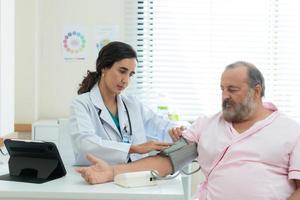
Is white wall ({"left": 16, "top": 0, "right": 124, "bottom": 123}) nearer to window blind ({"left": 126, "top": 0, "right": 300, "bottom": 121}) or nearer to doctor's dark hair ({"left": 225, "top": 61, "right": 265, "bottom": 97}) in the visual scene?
window blind ({"left": 126, "top": 0, "right": 300, "bottom": 121})

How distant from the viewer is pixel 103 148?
1.83 meters

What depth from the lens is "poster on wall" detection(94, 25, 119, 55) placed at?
3.36 meters

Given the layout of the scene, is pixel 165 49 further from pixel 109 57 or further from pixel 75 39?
pixel 109 57

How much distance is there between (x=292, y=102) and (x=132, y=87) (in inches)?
52.7

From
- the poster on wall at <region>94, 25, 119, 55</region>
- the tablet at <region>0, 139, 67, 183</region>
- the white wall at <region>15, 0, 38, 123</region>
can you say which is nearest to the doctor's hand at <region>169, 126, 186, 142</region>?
the tablet at <region>0, 139, 67, 183</region>

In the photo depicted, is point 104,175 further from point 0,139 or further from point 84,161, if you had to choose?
point 0,139

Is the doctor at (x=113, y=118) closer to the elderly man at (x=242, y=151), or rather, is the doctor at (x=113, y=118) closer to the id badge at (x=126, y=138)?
the id badge at (x=126, y=138)

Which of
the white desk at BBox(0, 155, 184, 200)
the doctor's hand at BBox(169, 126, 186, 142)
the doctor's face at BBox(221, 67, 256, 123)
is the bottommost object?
the white desk at BBox(0, 155, 184, 200)

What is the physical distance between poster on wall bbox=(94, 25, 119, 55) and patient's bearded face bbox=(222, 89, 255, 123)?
5.72 feet

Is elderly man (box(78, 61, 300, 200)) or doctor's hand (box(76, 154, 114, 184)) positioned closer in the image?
doctor's hand (box(76, 154, 114, 184))

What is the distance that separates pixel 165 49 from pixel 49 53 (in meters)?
0.95

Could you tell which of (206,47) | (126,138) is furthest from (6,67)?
(206,47)

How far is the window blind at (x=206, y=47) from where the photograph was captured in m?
3.39

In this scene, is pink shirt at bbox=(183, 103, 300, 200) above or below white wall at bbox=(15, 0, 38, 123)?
below
